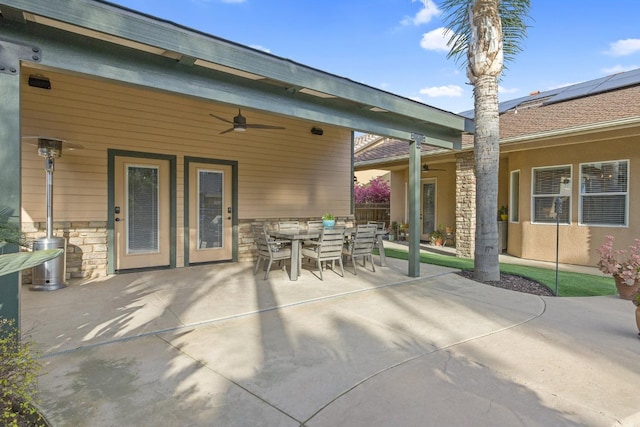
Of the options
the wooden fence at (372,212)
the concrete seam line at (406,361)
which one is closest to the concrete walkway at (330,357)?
the concrete seam line at (406,361)

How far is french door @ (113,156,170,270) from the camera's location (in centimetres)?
632

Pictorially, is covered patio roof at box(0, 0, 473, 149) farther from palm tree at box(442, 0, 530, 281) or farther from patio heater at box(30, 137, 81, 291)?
A: patio heater at box(30, 137, 81, 291)

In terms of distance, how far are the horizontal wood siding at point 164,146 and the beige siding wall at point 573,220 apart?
461 cm

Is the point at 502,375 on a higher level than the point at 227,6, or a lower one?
lower

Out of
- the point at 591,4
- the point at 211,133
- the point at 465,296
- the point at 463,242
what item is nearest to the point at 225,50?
the point at 211,133

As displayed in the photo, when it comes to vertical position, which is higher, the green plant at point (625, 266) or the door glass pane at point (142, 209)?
the door glass pane at point (142, 209)

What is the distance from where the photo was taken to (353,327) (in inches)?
151

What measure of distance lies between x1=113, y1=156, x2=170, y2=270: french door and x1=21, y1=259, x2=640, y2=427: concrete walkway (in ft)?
4.10

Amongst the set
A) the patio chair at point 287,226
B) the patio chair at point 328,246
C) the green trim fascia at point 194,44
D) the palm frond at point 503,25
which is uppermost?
the palm frond at point 503,25

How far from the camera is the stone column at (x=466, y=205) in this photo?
30.7ft

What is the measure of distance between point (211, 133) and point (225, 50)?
3.87 meters

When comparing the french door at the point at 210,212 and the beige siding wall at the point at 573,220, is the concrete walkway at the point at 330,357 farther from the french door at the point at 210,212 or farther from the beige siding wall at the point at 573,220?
the beige siding wall at the point at 573,220

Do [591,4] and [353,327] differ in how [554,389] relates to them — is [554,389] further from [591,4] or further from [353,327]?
[591,4]

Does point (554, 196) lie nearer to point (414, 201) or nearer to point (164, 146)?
point (414, 201)
